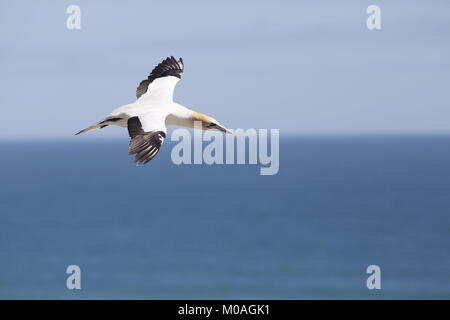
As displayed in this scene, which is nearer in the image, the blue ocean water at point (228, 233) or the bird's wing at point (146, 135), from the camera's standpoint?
the bird's wing at point (146, 135)

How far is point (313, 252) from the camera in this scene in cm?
5497

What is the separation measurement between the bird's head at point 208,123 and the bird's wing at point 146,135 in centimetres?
46

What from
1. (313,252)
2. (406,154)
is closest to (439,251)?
(313,252)

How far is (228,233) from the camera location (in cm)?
6244

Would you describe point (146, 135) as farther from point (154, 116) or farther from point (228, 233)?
point (228, 233)

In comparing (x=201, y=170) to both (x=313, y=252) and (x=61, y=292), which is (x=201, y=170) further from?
(x=61, y=292)

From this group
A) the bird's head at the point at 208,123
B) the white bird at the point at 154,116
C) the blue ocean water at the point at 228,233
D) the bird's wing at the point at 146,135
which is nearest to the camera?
the bird's wing at the point at 146,135

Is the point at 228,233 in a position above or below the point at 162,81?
above

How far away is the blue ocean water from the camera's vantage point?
46875 mm

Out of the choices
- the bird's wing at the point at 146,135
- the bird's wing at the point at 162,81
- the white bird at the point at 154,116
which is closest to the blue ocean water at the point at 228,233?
the bird's wing at the point at 162,81

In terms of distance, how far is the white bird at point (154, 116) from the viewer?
8.06 m

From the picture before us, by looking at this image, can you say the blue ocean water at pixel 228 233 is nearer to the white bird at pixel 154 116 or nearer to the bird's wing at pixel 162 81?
the bird's wing at pixel 162 81

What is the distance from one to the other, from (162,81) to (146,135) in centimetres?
239

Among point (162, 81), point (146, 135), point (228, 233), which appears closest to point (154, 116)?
point (146, 135)
